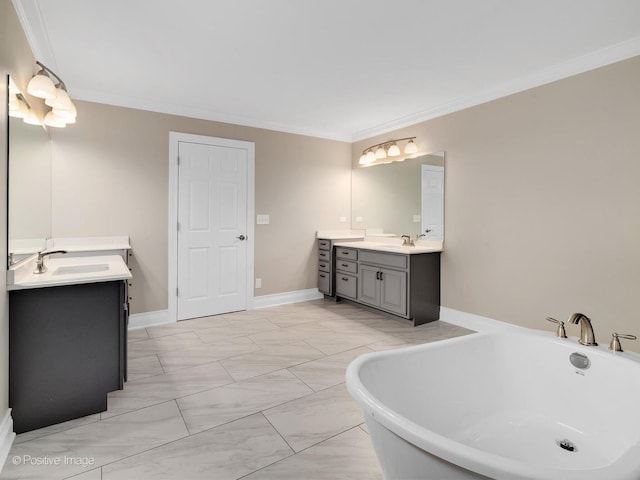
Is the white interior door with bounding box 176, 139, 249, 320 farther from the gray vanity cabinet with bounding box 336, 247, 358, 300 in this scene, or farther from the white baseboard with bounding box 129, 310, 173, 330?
the gray vanity cabinet with bounding box 336, 247, 358, 300

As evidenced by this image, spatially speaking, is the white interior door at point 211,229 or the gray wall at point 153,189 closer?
the gray wall at point 153,189

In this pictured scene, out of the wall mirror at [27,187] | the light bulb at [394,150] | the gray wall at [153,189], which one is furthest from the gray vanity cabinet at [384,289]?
the wall mirror at [27,187]

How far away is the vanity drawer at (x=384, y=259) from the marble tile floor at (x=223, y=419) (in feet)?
2.52

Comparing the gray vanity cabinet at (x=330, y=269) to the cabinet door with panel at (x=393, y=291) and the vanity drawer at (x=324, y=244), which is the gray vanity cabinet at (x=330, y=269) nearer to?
the vanity drawer at (x=324, y=244)

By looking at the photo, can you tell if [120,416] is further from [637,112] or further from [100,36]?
[637,112]

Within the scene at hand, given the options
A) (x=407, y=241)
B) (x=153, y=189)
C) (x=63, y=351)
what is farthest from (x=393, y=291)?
(x=63, y=351)

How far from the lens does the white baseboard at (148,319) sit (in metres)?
3.70

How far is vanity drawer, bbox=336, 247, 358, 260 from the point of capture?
14.6 ft

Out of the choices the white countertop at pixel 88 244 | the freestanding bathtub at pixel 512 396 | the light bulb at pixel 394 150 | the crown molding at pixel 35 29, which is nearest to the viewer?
the freestanding bathtub at pixel 512 396

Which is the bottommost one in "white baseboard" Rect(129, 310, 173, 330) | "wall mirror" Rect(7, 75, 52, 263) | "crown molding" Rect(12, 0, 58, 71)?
"white baseboard" Rect(129, 310, 173, 330)

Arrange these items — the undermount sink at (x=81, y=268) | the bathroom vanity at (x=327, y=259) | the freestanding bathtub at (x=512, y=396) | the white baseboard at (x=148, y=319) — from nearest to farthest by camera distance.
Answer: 1. the freestanding bathtub at (x=512, y=396)
2. the undermount sink at (x=81, y=268)
3. the white baseboard at (x=148, y=319)
4. the bathroom vanity at (x=327, y=259)

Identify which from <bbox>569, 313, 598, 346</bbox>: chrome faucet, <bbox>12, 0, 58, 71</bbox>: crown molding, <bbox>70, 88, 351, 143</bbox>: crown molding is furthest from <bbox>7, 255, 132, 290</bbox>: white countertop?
<bbox>569, 313, 598, 346</bbox>: chrome faucet

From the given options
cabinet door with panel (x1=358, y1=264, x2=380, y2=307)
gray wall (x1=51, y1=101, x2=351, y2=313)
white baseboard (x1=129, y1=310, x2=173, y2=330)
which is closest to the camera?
gray wall (x1=51, y1=101, x2=351, y2=313)

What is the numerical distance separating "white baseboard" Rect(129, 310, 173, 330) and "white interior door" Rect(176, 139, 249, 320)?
15cm
